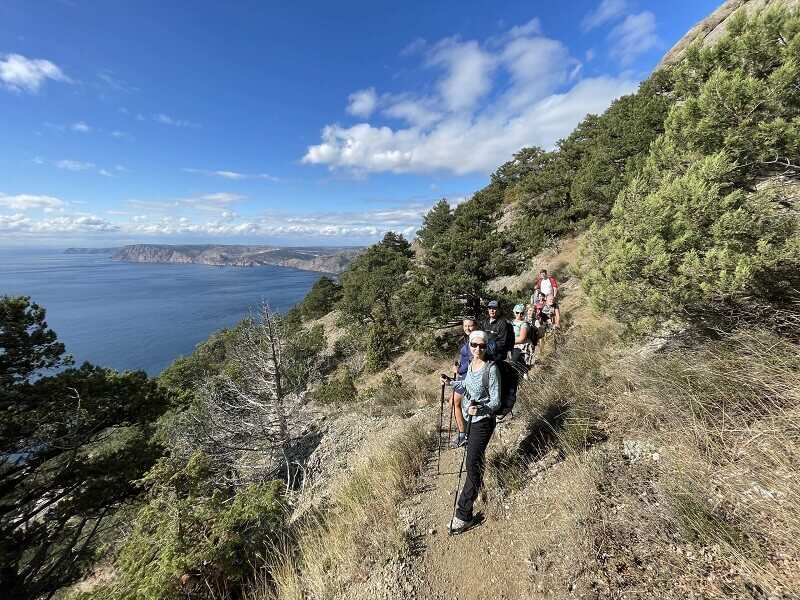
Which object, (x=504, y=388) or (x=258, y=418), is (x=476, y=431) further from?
(x=258, y=418)

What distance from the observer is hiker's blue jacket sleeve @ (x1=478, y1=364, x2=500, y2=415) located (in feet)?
10.2

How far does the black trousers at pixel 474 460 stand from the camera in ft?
10.6

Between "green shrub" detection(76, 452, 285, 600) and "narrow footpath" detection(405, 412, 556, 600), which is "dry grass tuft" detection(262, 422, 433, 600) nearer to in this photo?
"narrow footpath" detection(405, 412, 556, 600)

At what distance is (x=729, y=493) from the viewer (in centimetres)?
224

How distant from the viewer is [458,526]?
10.7 ft

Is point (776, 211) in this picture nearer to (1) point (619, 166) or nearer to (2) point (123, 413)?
(2) point (123, 413)

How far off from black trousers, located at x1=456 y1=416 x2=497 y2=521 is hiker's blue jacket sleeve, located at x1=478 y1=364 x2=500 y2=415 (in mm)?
107

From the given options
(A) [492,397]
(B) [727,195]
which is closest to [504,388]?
(A) [492,397]

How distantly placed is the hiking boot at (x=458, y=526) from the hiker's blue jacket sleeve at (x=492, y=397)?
1114mm

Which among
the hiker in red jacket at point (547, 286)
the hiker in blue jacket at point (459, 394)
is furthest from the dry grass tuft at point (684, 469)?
the hiker in red jacket at point (547, 286)

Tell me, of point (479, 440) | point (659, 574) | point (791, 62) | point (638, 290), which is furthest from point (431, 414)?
point (791, 62)

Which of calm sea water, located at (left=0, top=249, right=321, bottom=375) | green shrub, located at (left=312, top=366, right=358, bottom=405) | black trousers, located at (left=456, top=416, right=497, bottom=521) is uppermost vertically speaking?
black trousers, located at (left=456, top=416, right=497, bottom=521)

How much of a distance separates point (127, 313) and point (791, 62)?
121105 mm

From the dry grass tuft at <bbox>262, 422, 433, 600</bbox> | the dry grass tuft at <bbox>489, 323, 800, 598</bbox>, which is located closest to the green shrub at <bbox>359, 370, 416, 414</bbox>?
the dry grass tuft at <bbox>262, 422, 433, 600</bbox>
